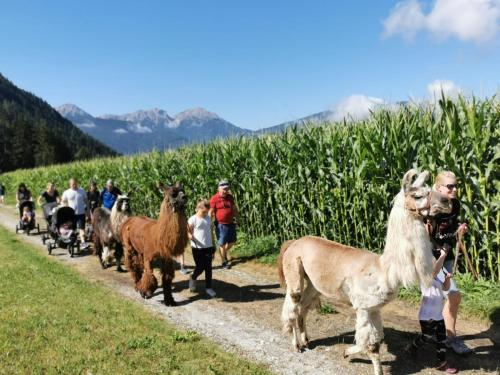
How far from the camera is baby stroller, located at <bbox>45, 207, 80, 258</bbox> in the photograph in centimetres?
1268

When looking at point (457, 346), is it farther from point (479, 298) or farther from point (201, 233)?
point (201, 233)

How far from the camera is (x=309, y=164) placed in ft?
33.2

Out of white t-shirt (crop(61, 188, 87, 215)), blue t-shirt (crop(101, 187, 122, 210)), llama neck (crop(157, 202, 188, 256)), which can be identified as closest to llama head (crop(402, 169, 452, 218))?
llama neck (crop(157, 202, 188, 256))

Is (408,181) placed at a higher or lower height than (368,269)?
higher

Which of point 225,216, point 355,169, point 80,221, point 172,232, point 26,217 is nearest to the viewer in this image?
point 172,232

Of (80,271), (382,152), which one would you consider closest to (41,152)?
(80,271)

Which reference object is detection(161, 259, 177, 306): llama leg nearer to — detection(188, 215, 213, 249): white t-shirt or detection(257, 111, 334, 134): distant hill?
detection(188, 215, 213, 249): white t-shirt

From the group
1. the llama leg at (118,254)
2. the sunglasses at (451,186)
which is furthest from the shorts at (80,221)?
the sunglasses at (451,186)

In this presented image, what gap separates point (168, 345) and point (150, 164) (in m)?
12.5

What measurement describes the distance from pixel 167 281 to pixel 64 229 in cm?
686

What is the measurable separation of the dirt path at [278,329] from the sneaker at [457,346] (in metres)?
0.08

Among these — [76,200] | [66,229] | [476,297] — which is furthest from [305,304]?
[66,229]

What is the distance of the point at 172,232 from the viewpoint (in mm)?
7562

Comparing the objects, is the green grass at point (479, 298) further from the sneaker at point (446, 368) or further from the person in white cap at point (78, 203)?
the person in white cap at point (78, 203)
